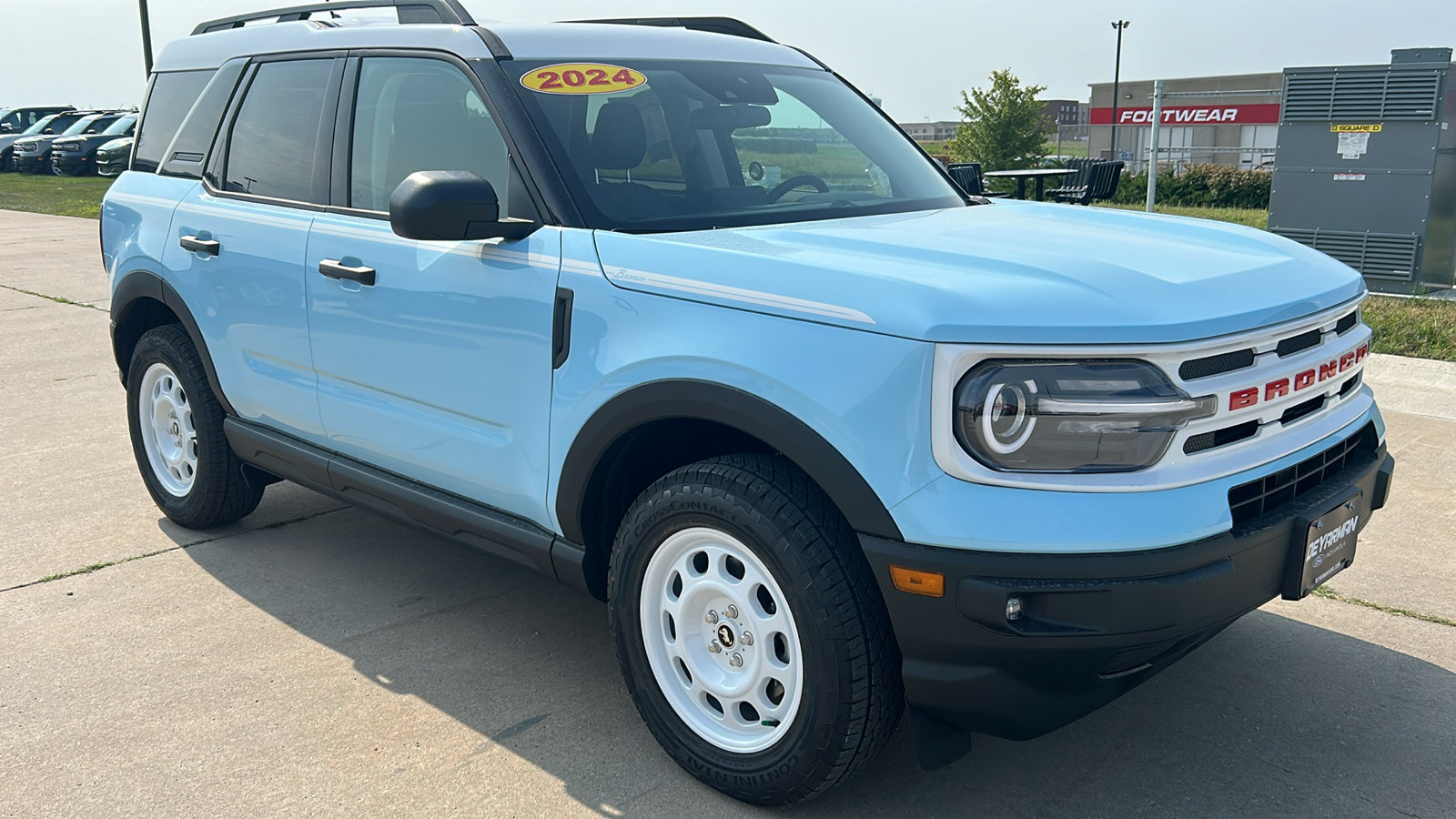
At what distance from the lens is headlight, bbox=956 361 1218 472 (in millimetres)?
2396

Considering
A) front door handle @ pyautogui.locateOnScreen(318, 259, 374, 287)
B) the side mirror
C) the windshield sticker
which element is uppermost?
the windshield sticker

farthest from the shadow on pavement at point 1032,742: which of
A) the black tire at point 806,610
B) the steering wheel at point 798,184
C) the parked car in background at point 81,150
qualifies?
the parked car in background at point 81,150

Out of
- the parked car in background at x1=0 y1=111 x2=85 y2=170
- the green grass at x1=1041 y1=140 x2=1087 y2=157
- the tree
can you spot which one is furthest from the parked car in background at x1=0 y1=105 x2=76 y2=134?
the green grass at x1=1041 y1=140 x2=1087 y2=157

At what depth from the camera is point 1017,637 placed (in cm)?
243

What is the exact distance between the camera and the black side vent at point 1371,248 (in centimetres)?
1061

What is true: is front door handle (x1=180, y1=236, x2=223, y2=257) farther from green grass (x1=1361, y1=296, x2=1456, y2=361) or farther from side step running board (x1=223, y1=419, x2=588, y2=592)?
green grass (x1=1361, y1=296, x2=1456, y2=361)

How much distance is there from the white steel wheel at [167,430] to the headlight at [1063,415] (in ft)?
11.5

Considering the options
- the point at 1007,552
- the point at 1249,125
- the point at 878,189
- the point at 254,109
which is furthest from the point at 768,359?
the point at 1249,125

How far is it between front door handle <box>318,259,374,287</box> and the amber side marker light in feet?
6.30

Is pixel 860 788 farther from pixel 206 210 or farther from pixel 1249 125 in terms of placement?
pixel 1249 125

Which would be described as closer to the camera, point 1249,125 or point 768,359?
point 768,359

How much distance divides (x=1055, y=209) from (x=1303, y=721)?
5.28ft

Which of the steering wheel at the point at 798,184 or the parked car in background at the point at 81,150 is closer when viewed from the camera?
the steering wheel at the point at 798,184

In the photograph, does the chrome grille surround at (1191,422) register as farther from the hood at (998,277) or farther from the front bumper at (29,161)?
the front bumper at (29,161)
